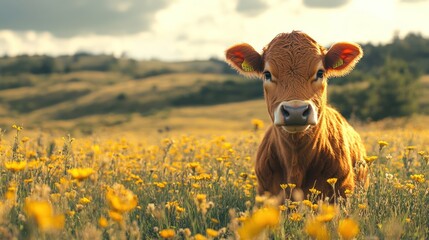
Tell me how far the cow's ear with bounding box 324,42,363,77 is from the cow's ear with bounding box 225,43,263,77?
747 millimetres

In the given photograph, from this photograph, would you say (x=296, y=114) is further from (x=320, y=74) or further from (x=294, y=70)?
(x=320, y=74)

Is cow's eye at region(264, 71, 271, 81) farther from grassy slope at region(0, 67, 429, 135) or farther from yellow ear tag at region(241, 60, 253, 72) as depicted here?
grassy slope at region(0, 67, 429, 135)

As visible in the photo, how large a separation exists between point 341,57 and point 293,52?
2.47 feet

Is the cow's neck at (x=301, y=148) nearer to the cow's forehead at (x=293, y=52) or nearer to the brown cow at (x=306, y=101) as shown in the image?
the brown cow at (x=306, y=101)

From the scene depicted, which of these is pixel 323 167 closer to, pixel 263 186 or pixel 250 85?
pixel 263 186

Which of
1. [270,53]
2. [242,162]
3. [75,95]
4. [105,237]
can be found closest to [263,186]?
[270,53]

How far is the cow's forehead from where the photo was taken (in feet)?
17.7

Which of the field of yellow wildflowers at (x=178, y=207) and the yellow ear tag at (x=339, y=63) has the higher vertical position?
the yellow ear tag at (x=339, y=63)

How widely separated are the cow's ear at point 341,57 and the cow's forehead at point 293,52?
0.13 metres

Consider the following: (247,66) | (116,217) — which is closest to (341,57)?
(247,66)

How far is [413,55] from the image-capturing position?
7806 centimetres

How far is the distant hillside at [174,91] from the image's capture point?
42.8m

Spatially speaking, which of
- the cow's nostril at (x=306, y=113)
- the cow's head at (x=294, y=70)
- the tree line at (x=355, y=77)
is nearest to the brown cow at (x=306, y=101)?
the cow's head at (x=294, y=70)

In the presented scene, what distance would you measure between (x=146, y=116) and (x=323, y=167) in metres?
50.7
